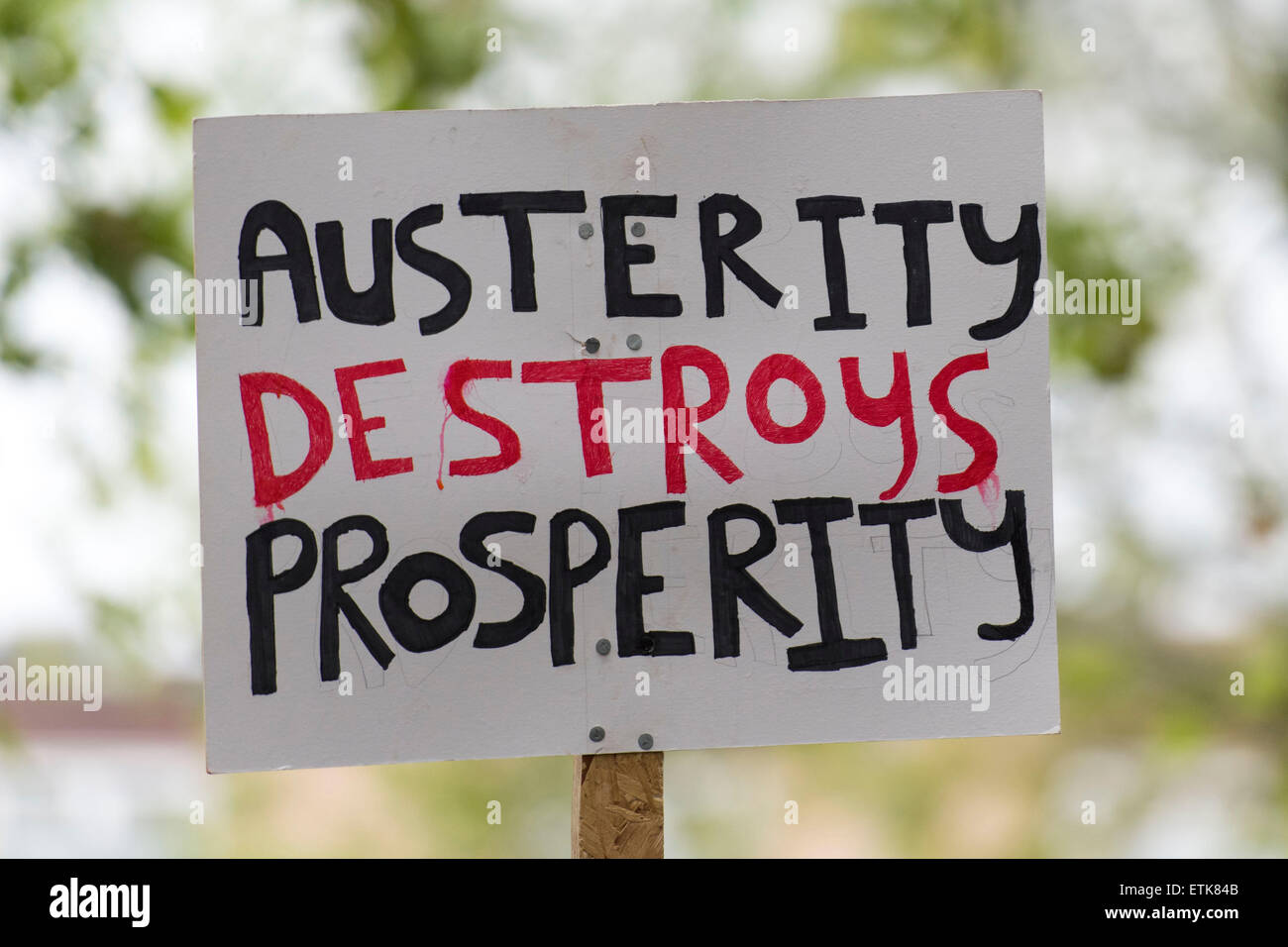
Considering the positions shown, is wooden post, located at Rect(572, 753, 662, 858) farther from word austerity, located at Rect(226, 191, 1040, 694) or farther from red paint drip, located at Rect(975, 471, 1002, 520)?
red paint drip, located at Rect(975, 471, 1002, 520)

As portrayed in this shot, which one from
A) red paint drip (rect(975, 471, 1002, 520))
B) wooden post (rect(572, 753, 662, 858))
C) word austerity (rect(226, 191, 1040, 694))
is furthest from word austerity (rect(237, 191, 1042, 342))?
wooden post (rect(572, 753, 662, 858))

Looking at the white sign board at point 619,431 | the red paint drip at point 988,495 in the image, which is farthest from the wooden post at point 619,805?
the red paint drip at point 988,495

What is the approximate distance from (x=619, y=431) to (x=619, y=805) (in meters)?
0.39

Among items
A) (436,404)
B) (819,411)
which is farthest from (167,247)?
(819,411)

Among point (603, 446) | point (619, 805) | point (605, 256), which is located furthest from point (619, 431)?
point (619, 805)

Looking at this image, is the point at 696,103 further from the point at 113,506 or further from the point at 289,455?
the point at 113,506

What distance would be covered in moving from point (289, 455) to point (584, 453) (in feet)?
1.01

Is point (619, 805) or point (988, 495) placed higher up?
point (988, 495)

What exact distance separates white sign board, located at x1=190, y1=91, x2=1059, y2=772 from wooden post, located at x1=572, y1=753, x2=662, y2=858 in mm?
27

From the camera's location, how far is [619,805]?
1192mm

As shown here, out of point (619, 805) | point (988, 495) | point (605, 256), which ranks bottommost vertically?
point (619, 805)

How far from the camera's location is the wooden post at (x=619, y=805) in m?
1.19

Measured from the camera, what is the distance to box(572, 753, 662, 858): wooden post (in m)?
1.19

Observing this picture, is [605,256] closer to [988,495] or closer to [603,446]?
[603,446]
